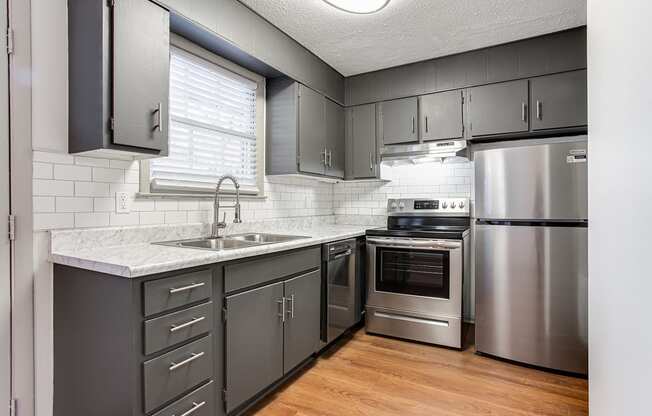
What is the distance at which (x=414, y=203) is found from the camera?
3.44 meters

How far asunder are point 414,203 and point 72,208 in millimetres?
2761

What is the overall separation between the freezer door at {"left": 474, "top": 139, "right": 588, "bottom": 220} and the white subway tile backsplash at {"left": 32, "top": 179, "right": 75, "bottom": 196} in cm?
257

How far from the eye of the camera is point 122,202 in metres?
1.89

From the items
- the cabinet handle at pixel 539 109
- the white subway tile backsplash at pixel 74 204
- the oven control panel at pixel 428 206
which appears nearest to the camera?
the white subway tile backsplash at pixel 74 204

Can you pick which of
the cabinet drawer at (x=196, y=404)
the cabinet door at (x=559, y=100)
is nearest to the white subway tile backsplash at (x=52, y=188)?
the cabinet drawer at (x=196, y=404)

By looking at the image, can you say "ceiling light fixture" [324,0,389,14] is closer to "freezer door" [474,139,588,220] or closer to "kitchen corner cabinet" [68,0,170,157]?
"kitchen corner cabinet" [68,0,170,157]

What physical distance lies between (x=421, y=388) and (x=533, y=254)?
1.20 m

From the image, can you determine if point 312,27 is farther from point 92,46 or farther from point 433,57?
point 92,46

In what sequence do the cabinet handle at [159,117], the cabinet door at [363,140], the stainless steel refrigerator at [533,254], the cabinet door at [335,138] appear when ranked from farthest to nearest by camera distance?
the cabinet door at [363,140] < the cabinet door at [335,138] < the stainless steel refrigerator at [533,254] < the cabinet handle at [159,117]

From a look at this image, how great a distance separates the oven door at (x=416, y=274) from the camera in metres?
2.72

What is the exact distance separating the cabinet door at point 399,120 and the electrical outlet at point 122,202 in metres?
2.37

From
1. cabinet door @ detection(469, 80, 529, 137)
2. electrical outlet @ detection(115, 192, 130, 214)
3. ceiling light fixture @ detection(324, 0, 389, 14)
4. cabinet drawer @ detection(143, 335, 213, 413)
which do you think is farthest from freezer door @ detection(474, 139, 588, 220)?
electrical outlet @ detection(115, 192, 130, 214)

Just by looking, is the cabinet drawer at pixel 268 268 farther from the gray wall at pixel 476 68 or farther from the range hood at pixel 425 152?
the gray wall at pixel 476 68

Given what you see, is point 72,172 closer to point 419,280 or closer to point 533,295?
point 419,280
